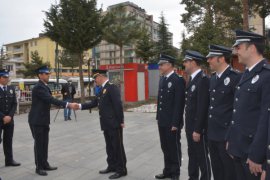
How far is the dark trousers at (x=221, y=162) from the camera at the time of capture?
12.8ft

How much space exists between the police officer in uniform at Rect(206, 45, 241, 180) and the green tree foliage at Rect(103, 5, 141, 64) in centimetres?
1658

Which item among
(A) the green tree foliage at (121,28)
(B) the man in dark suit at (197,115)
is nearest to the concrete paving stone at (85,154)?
(B) the man in dark suit at (197,115)

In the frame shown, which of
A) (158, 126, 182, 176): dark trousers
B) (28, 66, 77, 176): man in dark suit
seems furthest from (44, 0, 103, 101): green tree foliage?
(158, 126, 182, 176): dark trousers

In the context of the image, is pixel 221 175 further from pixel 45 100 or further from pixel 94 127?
pixel 94 127

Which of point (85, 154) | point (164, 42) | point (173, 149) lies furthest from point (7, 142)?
point (164, 42)

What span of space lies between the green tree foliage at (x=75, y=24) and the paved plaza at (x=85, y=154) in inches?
336

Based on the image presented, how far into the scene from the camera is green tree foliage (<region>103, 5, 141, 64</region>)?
20.5 metres

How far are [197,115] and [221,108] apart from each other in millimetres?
543

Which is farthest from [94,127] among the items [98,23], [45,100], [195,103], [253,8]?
[253,8]

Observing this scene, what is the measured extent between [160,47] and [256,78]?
42.0 meters

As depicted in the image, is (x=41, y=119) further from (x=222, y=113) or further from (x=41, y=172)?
(x=222, y=113)

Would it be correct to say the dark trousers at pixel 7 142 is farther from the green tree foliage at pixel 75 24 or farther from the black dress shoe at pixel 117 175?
the green tree foliage at pixel 75 24

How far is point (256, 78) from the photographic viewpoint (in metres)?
3.01

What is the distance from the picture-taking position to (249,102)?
9.97 feet
